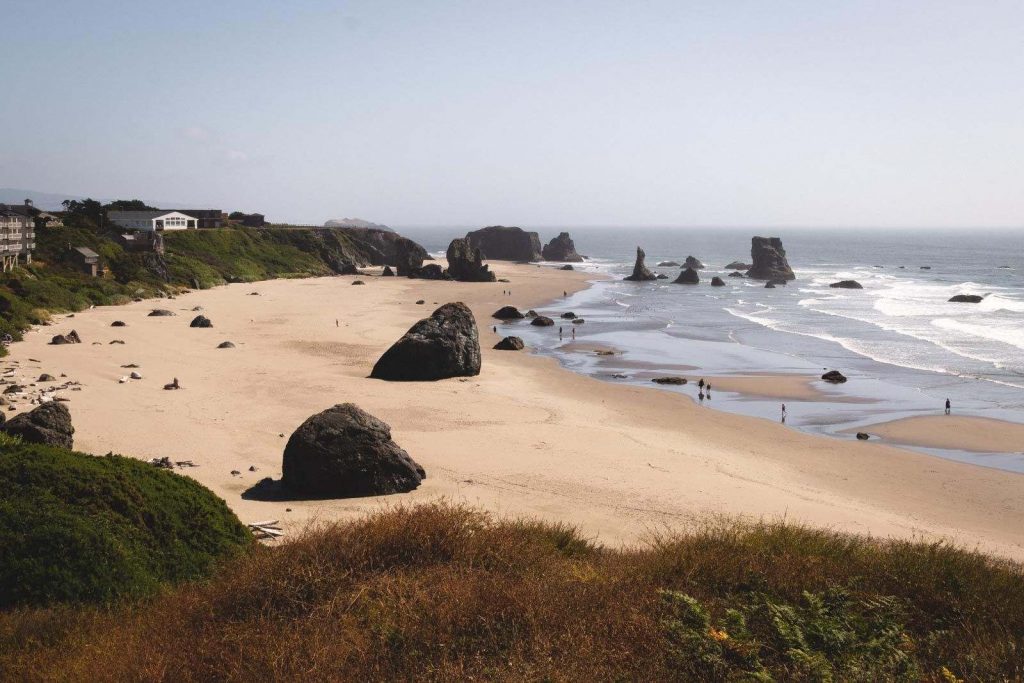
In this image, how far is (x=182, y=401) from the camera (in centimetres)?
3053

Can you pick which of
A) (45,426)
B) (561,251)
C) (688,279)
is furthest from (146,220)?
(45,426)

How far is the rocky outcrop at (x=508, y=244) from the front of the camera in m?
169

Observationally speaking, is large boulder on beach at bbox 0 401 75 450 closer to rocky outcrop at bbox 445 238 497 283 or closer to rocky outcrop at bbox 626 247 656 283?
rocky outcrop at bbox 445 238 497 283

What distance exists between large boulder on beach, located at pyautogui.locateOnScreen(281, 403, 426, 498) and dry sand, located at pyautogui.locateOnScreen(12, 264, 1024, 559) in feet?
2.26

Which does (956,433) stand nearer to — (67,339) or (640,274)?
(67,339)

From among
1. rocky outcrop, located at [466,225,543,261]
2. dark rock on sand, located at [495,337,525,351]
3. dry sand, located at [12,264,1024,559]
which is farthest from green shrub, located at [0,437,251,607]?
rocky outcrop, located at [466,225,543,261]

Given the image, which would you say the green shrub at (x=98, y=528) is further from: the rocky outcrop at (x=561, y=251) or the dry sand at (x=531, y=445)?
the rocky outcrop at (x=561, y=251)

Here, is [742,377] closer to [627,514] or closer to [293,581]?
[627,514]

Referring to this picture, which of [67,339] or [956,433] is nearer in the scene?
[956,433]

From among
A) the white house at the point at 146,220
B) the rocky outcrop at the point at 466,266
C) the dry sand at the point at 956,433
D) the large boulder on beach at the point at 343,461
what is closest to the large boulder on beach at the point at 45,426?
the large boulder on beach at the point at 343,461

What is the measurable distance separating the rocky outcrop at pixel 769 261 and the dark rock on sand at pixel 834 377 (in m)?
79.6

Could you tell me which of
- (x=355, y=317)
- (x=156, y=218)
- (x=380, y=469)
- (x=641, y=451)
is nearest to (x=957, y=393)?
(x=641, y=451)

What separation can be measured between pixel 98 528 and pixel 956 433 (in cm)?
3046

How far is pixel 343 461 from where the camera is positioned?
20219 mm
